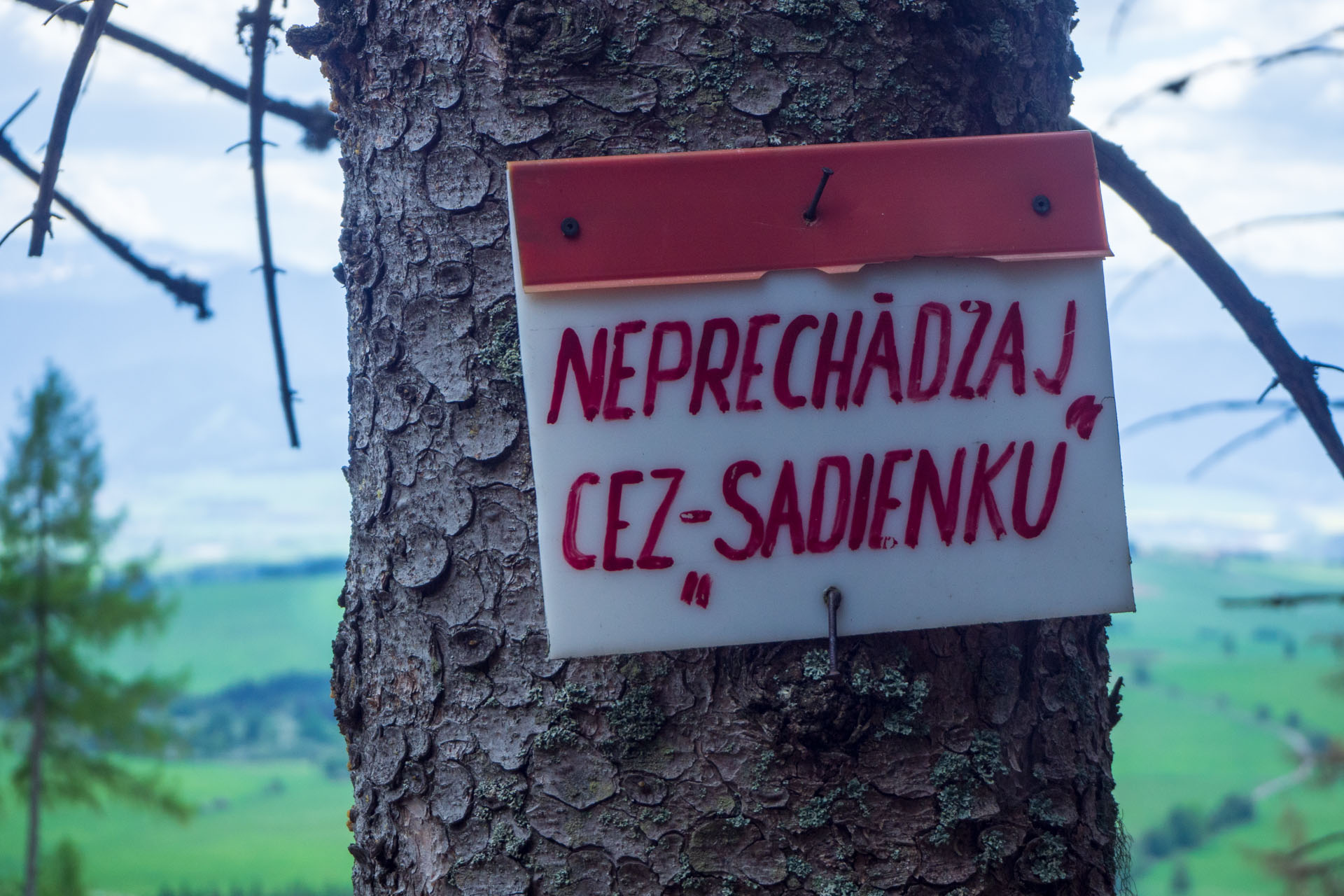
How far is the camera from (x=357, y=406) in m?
0.69

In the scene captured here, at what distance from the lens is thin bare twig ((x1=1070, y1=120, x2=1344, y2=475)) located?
0.86m

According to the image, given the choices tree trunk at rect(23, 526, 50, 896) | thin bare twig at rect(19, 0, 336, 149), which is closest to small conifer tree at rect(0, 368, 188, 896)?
tree trunk at rect(23, 526, 50, 896)

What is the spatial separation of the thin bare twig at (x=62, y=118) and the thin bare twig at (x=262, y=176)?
1.08 ft

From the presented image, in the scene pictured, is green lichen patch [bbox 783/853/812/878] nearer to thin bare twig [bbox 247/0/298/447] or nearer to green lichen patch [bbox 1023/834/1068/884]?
green lichen patch [bbox 1023/834/1068/884]

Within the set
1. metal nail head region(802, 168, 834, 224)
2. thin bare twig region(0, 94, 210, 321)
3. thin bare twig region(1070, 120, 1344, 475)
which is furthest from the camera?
thin bare twig region(0, 94, 210, 321)

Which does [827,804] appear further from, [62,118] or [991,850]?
[62,118]

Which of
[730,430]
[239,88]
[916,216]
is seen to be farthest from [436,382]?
[239,88]

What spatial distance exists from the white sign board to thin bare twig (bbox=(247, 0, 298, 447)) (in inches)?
22.2

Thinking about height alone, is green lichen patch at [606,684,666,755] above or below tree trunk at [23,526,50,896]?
below

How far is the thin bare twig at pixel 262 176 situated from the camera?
994 mm

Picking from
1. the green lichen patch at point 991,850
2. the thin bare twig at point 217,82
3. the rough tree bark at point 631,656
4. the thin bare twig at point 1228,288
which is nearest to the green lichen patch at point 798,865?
the rough tree bark at point 631,656

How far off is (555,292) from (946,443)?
9.9 inches

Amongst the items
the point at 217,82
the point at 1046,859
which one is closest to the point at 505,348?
the point at 1046,859

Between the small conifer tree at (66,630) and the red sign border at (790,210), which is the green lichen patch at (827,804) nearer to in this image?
the red sign border at (790,210)
